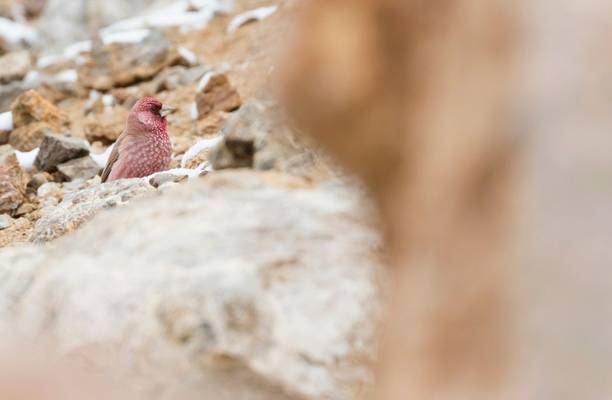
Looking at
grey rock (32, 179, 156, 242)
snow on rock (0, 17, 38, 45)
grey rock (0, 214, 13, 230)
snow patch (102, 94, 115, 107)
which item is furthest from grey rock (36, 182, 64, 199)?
snow on rock (0, 17, 38, 45)

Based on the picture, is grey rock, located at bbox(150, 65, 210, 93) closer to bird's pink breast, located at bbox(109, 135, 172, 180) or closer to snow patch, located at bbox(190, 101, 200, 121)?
snow patch, located at bbox(190, 101, 200, 121)

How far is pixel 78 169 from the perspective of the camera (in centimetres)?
757

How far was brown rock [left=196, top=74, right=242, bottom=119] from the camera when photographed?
829 centimetres

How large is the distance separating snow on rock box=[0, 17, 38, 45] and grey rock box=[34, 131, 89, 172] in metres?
4.89

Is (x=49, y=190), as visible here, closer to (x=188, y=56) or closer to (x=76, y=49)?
(x=188, y=56)

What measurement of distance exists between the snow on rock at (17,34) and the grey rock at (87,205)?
767 centimetres

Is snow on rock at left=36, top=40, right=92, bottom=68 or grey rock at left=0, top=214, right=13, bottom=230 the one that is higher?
snow on rock at left=36, top=40, right=92, bottom=68

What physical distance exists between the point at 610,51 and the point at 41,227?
133 inches

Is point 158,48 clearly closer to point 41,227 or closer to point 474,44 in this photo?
point 41,227

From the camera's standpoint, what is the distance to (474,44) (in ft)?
6.93

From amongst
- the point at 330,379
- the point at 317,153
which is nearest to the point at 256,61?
the point at 317,153

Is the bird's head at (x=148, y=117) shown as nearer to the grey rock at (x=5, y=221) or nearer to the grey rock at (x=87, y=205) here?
the grey rock at (x=5, y=221)

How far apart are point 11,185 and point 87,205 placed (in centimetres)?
252

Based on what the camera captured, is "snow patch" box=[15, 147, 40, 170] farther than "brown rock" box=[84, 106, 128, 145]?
No
